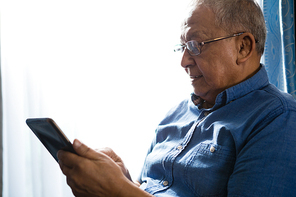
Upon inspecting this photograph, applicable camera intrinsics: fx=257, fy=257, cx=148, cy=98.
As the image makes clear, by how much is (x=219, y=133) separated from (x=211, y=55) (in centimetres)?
29

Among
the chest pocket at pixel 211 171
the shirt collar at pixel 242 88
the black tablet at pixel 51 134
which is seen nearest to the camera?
the black tablet at pixel 51 134

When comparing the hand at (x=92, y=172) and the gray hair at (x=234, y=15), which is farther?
the gray hair at (x=234, y=15)

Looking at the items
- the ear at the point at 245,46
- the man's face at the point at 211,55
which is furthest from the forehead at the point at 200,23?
the ear at the point at 245,46

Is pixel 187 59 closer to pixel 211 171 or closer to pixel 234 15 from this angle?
pixel 234 15

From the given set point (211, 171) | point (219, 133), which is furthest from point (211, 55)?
point (211, 171)

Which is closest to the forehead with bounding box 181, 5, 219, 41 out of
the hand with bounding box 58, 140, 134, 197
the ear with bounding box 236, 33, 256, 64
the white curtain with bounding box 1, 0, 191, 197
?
the ear with bounding box 236, 33, 256, 64

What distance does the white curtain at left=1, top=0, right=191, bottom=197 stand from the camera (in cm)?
159

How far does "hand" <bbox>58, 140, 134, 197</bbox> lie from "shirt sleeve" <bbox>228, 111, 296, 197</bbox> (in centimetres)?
33

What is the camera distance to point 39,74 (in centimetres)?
163

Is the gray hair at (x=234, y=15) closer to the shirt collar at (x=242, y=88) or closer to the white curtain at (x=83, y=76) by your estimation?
the shirt collar at (x=242, y=88)

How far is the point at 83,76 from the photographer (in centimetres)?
171

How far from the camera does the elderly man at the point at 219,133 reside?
725mm

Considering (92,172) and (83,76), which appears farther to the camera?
(83,76)

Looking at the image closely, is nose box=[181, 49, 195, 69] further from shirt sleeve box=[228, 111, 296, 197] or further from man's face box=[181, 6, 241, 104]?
shirt sleeve box=[228, 111, 296, 197]
